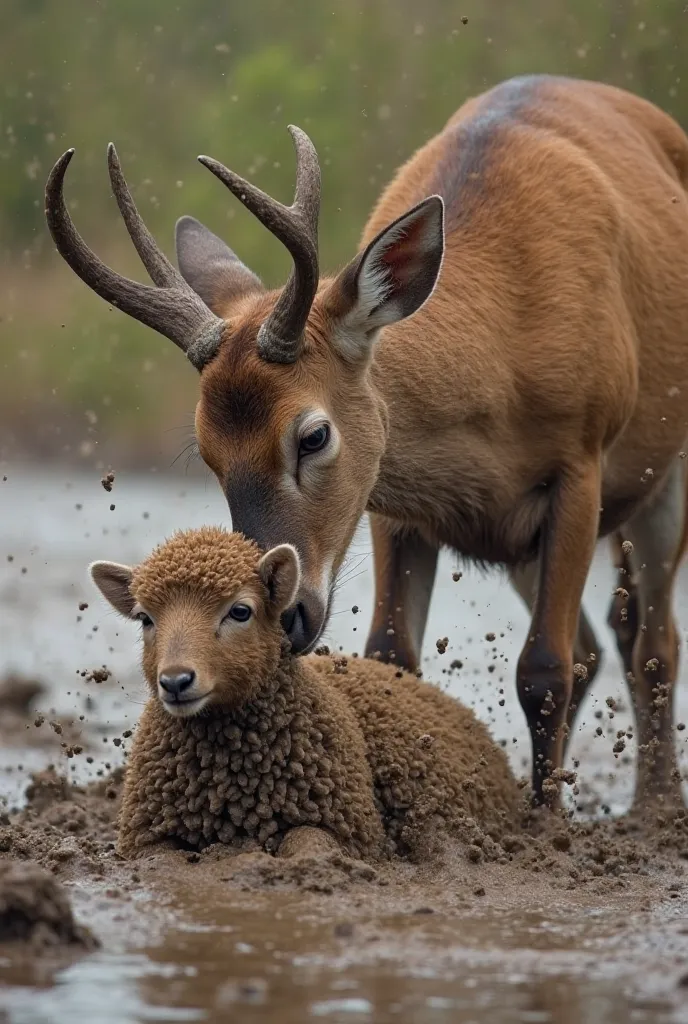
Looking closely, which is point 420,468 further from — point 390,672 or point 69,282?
point 69,282

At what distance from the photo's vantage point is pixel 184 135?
27.2m

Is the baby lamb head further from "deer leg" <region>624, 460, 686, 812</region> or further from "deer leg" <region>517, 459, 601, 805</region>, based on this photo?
"deer leg" <region>624, 460, 686, 812</region>

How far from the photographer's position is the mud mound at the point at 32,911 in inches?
195

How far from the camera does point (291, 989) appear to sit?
15.5 ft

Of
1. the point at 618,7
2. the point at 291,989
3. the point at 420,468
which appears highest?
the point at 618,7

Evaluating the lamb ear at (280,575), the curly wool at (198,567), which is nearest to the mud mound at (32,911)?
the curly wool at (198,567)

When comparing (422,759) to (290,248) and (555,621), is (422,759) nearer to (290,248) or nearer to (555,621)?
(555,621)

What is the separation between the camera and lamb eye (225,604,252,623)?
19.3ft

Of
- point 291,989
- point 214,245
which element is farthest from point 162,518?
point 291,989

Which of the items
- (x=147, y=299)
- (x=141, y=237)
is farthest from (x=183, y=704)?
(x=141, y=237)

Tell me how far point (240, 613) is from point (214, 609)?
96mm

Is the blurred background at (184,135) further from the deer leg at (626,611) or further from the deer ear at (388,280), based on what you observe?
the deer ear at (388,280)

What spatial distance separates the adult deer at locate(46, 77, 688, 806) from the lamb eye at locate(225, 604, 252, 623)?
26cm

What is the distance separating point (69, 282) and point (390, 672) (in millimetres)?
19139
